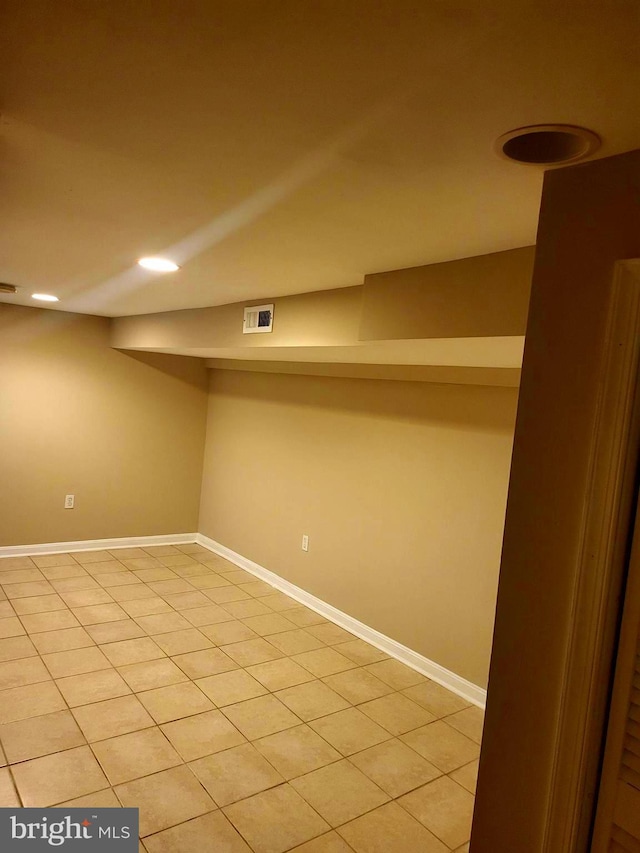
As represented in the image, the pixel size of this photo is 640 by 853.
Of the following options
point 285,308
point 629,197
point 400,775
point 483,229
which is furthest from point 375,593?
point 629,197

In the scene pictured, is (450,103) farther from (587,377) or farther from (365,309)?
(365,309)

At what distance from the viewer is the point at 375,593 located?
3.92 metres

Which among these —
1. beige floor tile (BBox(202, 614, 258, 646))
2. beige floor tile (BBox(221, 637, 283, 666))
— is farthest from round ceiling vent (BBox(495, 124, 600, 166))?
beige floor tile (BBox(202, 614, 258, 646))

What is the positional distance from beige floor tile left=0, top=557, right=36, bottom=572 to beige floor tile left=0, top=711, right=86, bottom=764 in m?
2.31

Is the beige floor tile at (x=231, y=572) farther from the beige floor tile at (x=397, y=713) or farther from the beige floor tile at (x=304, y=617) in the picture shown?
the beige floor tile at (x=397, y=713)

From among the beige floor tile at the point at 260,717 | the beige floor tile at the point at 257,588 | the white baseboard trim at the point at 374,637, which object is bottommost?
the beige floor tile at the point at 260,717

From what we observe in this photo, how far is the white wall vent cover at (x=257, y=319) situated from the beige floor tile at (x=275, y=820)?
2216 millimetres

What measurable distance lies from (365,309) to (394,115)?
1.32 meters

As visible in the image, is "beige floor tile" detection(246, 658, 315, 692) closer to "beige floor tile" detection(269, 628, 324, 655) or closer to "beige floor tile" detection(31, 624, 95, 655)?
"beige floor tile" detection(269, 628, 324, 655)

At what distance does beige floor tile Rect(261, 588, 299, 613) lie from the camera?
14.5 feet

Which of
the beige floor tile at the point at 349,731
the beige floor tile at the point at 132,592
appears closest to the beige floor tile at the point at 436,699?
the beige floor tile at the point at 349,731

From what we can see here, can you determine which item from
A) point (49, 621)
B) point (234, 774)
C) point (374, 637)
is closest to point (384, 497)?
point (374, 637)

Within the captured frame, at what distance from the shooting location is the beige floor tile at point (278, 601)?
14.5ft

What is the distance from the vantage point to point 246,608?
14.3ft
